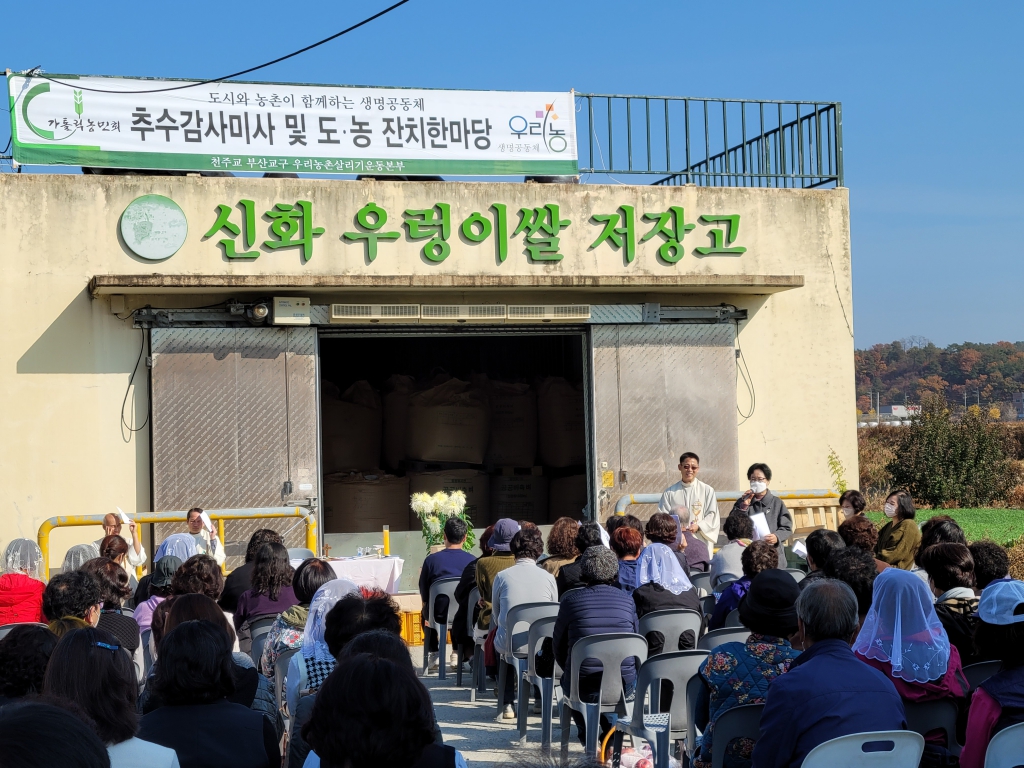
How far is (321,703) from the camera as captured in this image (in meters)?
2.24

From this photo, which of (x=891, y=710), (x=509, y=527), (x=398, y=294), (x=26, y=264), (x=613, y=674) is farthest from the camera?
(x=398, y=294)

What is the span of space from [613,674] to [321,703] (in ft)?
9.48

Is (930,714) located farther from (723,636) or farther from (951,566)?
(723,636)

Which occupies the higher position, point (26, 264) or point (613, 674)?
point (26, 264)

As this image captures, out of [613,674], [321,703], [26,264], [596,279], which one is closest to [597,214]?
[596,279]

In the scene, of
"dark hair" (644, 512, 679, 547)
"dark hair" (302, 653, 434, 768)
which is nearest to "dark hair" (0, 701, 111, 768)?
"dark hair" (302, 653, 434, 768)

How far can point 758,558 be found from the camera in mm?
4965

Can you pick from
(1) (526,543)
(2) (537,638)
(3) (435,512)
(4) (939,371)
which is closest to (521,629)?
(2) (537,638)

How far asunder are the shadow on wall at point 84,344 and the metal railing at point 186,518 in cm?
131

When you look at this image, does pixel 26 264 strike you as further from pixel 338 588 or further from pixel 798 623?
pixel 798 623

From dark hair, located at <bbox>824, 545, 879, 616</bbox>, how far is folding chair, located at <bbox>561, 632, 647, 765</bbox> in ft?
3.06

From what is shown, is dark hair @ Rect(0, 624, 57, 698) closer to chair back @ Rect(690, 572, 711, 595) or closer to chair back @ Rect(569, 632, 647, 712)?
chair back @ Rect(569, 632, 647, 712)

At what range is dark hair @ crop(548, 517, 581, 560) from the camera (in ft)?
20.7

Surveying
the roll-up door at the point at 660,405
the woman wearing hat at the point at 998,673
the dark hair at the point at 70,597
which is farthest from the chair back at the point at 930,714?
the roll-up door at the point at 660,405
